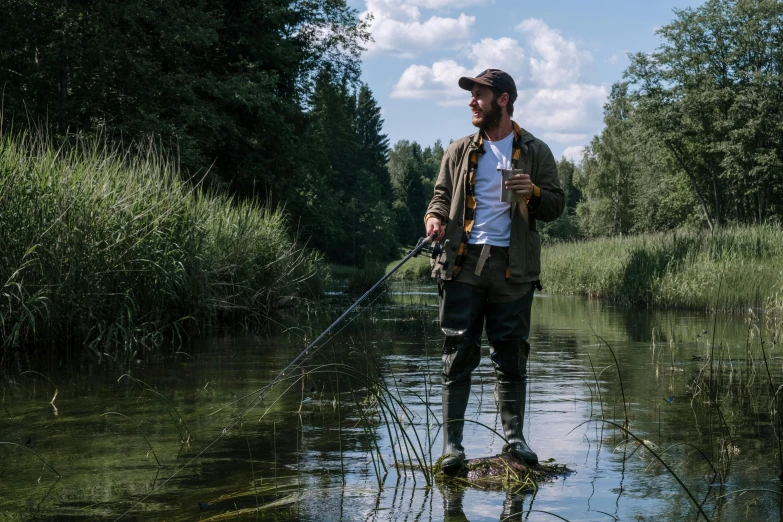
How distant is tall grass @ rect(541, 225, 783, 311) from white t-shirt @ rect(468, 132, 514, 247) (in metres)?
13.2

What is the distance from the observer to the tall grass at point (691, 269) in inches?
758

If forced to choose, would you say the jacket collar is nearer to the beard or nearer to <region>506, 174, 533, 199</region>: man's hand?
the beard

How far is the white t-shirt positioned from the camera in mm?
5137

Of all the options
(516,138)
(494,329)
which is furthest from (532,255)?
(516,138)

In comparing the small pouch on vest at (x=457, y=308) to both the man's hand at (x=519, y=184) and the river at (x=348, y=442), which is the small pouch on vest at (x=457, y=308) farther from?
the man's hand at (x=519, y=184)

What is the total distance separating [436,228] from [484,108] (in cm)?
72

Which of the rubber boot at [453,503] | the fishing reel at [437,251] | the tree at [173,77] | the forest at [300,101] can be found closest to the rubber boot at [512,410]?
the rubber boot at [453,503]

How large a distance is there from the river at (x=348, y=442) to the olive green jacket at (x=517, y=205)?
2.72 feet

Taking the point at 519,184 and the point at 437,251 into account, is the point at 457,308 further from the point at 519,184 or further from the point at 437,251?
the point at 519,184

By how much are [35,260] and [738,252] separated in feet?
55.0

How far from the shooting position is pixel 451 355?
17.0ft

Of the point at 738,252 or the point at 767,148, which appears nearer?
the point at 738,252

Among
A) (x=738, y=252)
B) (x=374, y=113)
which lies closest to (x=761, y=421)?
(x=738, y=252)

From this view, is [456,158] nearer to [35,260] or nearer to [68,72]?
[35,260]
